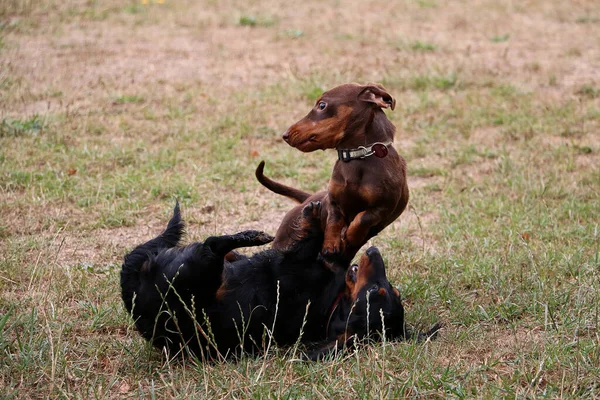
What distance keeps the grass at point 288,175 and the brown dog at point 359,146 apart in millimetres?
708

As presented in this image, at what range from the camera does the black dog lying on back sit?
409cm

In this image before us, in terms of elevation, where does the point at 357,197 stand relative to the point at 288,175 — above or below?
above

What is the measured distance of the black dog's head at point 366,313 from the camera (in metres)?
4.03

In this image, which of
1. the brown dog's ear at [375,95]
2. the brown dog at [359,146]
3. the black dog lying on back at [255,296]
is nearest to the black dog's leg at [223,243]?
the black dog lying on back at [255,296]

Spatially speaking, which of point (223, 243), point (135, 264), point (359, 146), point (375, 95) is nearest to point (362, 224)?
point (359, 146)

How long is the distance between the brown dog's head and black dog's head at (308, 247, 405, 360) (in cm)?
68

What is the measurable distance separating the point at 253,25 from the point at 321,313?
25.5 feet

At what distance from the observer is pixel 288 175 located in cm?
688

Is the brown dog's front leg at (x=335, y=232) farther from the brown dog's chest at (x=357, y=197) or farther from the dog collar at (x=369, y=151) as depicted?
the dog collar at (x=369, y=151)

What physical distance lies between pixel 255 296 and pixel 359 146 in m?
1.00

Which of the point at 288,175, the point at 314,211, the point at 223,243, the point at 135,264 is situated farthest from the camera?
the point at 288,175

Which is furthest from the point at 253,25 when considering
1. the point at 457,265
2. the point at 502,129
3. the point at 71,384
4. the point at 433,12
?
the point at 71,384

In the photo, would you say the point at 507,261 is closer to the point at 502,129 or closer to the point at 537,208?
the point at 537,208

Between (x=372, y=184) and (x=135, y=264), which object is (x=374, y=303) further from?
(x=135, y=264)
